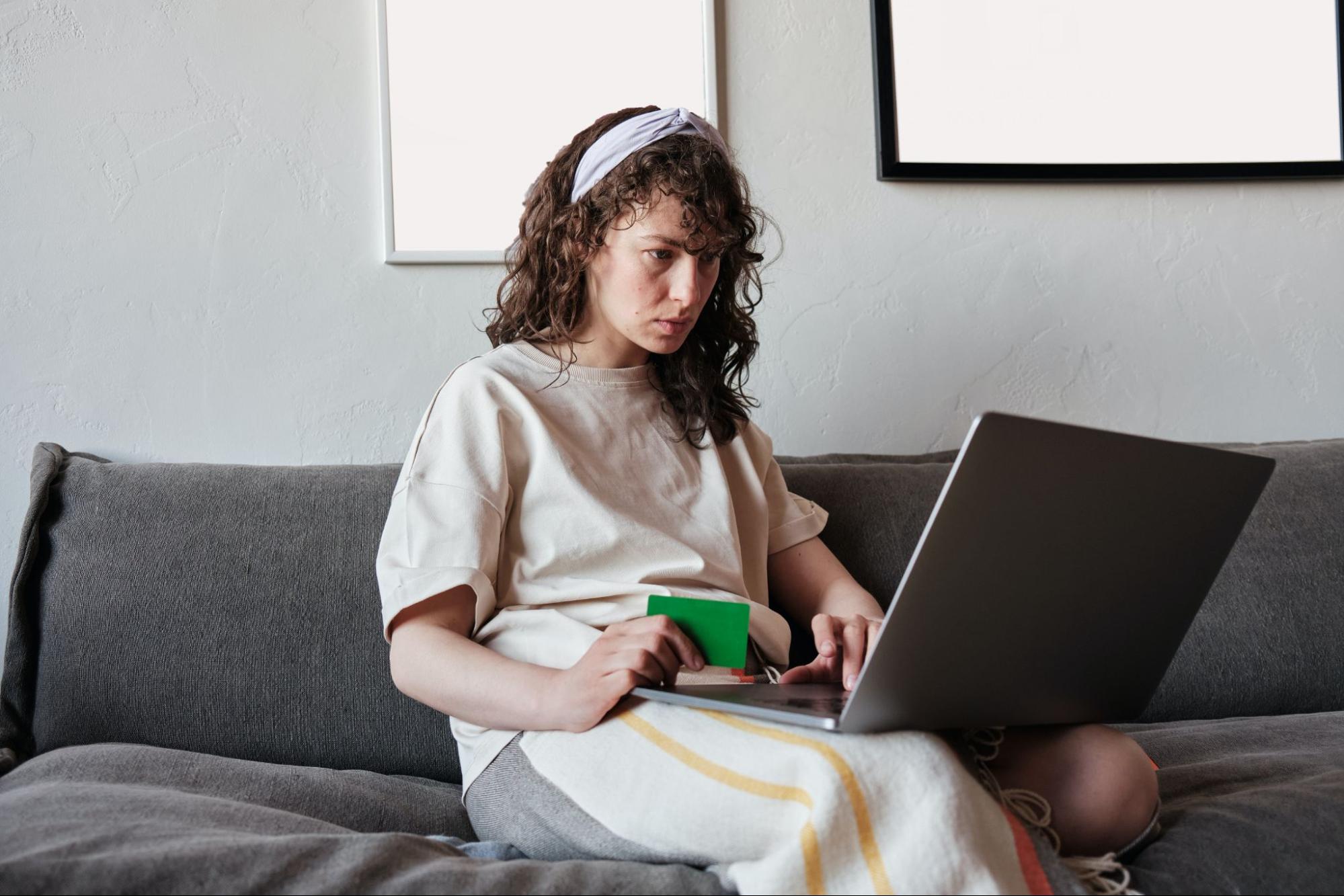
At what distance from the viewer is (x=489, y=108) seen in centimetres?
156

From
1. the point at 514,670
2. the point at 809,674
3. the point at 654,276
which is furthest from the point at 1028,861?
the point at 654,276

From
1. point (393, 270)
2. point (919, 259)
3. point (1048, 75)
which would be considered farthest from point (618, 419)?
point (1048, 75)

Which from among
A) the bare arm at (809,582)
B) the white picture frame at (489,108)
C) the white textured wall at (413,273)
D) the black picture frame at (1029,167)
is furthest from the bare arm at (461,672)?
the black picture frame at (1029,167)

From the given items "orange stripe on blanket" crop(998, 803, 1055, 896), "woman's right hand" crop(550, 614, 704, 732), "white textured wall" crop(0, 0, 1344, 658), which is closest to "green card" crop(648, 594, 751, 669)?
"woman's right hand" crop(550, 614, 704, 732)

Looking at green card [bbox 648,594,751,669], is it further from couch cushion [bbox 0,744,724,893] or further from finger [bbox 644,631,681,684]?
couch cushion [bbox 0,744,724,893]

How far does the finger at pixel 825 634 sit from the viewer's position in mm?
975

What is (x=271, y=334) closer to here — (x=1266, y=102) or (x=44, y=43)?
(x=44, y=43)

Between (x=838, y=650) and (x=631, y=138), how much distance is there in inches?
23.0

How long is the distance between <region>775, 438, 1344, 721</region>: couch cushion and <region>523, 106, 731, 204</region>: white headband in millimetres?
455

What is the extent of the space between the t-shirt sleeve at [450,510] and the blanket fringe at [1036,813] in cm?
45

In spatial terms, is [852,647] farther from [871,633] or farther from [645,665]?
[645,665]

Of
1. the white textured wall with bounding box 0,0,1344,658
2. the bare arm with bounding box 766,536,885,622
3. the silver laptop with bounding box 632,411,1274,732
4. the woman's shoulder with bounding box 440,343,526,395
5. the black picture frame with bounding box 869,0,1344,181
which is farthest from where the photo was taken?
the black picture frame with bounding box 869,0,1344,181

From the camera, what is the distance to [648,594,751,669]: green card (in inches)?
34.7

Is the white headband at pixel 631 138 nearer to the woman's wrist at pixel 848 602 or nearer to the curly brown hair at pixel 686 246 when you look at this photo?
the curly brown hair at pixel 686 246
